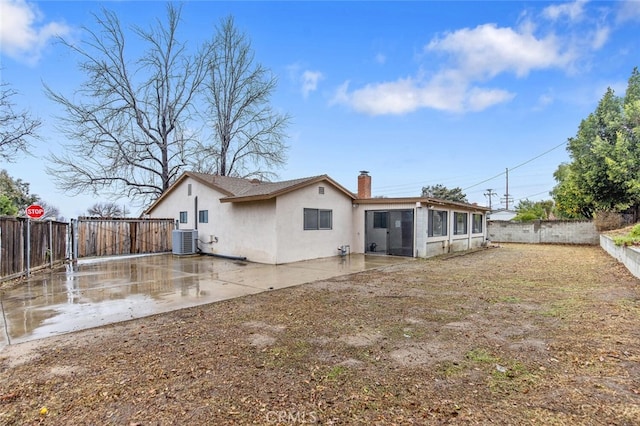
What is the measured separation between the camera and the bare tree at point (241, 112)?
23203 mm

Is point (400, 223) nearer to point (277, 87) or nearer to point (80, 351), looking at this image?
point (80, 351)

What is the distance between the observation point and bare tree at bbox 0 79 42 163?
1112cm

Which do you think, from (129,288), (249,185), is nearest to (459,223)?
(249,185)

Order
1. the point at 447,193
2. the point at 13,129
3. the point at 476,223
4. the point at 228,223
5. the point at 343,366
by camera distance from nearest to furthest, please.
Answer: the point at 343,366, the point at 13,129, the point at 228,223, the point at 476,223, the point at 447,193

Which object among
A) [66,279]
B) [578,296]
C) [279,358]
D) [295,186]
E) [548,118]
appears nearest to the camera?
[279,358]

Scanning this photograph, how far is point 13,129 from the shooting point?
11.5 metres

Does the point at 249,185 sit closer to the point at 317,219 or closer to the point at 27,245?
the point at 317,219

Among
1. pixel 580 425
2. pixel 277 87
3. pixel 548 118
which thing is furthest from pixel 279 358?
pixel 277 87

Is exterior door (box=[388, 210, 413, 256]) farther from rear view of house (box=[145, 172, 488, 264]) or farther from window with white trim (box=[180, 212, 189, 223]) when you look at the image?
window with white trim (box=[180, 212, 189, 223])

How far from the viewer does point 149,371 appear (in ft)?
10.2

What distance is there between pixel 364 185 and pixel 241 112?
13174mm

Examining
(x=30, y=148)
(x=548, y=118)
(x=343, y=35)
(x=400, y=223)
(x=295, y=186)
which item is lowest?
(x=400, y=223)

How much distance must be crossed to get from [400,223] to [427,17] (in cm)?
776

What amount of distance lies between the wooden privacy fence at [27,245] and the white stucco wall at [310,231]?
21.7ft
